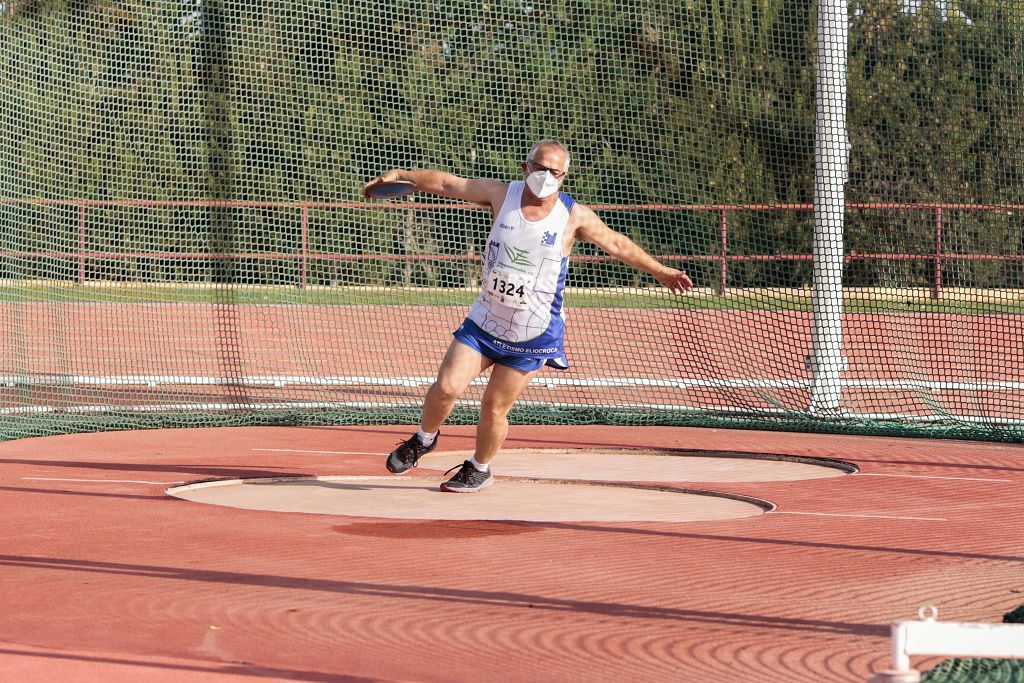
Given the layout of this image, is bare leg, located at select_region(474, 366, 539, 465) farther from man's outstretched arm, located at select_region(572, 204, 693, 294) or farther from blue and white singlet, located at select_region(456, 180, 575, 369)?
man's outstretched arm, located at select_region(572, 204, 693, 294)

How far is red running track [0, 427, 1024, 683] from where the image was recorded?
180 inches

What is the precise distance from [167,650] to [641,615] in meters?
1.77

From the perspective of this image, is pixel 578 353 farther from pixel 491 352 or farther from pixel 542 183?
pixel 542 183

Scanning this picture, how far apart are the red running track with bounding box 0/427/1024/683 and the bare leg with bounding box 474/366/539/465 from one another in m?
0.97

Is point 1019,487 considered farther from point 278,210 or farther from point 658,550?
point 278,210

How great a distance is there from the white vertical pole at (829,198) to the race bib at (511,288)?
5.36m

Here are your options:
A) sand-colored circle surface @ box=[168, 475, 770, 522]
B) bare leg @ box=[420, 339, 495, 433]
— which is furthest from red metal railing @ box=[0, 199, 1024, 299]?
bare leg @ box=[420, 339, 495, 433]

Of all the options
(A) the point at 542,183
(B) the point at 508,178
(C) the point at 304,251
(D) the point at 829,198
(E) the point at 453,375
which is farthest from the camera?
(C) the point at 304,251

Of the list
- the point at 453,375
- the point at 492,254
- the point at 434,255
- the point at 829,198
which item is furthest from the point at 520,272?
the point at 434,255

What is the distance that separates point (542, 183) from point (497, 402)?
4.20ft

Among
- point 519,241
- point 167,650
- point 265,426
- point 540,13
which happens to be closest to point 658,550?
point 519,241

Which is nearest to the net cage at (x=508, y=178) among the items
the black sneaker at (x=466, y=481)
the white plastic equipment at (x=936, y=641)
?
the black sneaker at (x=466, y=481)

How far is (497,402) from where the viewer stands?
783cm

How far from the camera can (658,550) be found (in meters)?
6.47
